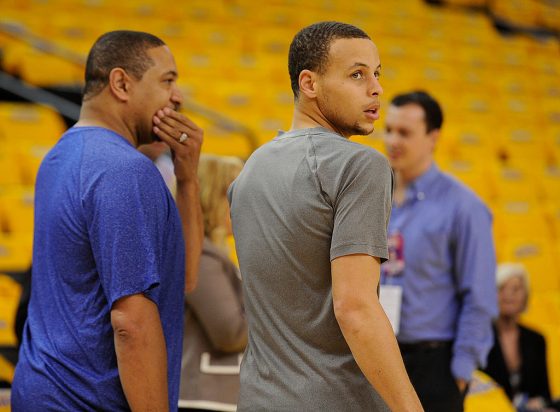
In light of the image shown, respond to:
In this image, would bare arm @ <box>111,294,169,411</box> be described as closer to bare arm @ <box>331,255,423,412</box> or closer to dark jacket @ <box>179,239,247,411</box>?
bare arm @ <box>331,255,423,412</box>

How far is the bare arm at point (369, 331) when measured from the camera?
142 centimetres

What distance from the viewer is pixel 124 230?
1.70 m

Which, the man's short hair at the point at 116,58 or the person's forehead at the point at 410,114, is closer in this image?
the man's short hair at the point at 116,58

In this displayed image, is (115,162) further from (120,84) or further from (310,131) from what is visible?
(310,131)

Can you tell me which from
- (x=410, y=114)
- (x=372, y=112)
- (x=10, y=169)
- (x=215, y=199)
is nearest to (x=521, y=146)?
(x=10, y=169)

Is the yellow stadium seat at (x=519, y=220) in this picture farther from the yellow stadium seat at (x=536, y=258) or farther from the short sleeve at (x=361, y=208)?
the short sleeve at (x=361, y=208)

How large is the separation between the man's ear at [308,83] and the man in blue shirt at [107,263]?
1.22 feet

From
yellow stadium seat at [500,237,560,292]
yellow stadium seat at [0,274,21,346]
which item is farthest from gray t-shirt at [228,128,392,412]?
yellow stadium seat at [500,237,560,292]

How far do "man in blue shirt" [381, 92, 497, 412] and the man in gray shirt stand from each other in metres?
1.14

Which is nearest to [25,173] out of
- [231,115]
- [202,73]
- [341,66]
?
[231,115]

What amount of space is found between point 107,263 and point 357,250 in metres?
0.53

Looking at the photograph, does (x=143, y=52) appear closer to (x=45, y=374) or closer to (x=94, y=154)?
(x=94, y=154)

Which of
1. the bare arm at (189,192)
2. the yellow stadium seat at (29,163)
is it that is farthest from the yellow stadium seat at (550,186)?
the bare arm at (189,192)

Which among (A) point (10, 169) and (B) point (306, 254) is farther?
(A) point (10, 169)
